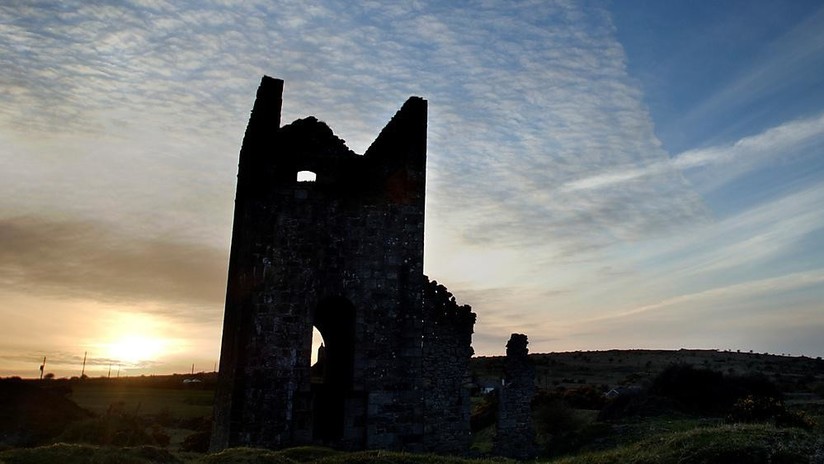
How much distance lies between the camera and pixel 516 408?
28.1 m

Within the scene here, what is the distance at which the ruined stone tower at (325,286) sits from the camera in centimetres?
1645

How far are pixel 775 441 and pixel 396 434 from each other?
8.68 metres

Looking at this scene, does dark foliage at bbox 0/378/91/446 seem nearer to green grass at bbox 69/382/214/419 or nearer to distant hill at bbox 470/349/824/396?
green grass at bbox 69/382/214/419

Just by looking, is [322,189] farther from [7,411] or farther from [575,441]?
[7,411]

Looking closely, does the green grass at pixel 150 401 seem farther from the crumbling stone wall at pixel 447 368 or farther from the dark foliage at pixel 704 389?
the dark foliage at pixel 704 389

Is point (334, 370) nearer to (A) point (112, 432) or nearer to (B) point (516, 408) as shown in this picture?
(B) point (516, 408)

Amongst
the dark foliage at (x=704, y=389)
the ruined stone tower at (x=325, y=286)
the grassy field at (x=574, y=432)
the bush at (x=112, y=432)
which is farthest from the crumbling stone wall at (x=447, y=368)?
the bush at (x=112, y=432)

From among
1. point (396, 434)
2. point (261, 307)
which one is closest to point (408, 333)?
point (396, 434)

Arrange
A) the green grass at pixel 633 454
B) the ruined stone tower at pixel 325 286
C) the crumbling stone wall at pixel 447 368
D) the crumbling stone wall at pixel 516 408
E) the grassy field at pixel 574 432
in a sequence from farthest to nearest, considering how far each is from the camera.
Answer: the crumbling stone wall at pixel 516 408
the crumbling stone wall at pixel 447 368
the ruined stone tower at pixel 325 286
the grassy field at pixel 574 432
the green grass at pixel 633 454

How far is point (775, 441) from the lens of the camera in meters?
12.3

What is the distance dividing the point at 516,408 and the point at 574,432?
255cm

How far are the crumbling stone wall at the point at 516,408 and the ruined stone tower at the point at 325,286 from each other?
36.8 feet

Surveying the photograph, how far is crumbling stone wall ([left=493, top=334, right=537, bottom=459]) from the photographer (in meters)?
27.6

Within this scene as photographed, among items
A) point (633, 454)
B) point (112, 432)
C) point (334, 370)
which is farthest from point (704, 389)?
point (112, 432)
